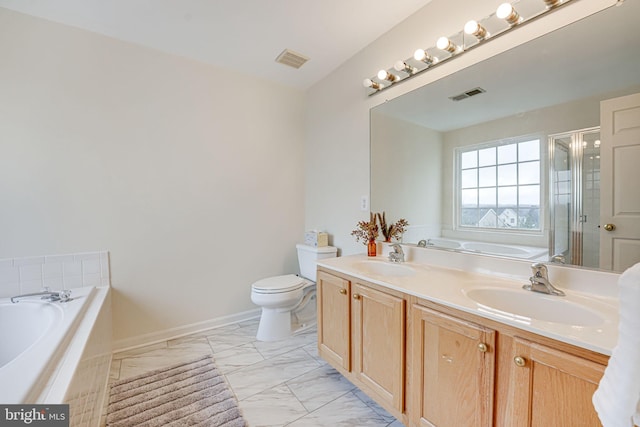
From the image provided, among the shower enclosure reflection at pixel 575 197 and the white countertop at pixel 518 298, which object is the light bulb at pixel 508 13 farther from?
the white countertop at pixel 518 298

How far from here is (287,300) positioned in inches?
89.0

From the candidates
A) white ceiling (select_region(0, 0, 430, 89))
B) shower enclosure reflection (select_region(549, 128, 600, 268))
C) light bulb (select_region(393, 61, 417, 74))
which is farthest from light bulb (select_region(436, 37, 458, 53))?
shower enclosure reflection (select_region(549, 128, 600, 268))

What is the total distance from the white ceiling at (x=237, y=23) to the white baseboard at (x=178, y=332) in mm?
2386

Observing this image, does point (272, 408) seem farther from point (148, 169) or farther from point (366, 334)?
point (148, 169)

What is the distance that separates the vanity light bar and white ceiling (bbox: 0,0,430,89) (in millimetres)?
354

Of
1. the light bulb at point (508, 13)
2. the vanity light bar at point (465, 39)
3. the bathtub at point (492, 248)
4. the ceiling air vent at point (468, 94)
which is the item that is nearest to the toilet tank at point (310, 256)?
the bathtub at point (492, 248)

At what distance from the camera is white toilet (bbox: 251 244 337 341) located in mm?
2232

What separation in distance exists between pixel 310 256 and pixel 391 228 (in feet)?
3.02

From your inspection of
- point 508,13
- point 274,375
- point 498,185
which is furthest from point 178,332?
point 508,13

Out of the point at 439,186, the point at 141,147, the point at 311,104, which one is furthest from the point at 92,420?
the point at 311,104

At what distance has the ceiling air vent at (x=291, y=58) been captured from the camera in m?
2.27

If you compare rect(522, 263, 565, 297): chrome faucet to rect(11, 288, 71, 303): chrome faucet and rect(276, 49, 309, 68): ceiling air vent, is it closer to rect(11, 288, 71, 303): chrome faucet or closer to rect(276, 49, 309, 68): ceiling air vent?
rect(276, 49, 309, 68): ceiling air vent

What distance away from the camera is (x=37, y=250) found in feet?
6.02

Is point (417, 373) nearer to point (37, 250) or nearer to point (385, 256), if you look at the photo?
point (385, 256)
